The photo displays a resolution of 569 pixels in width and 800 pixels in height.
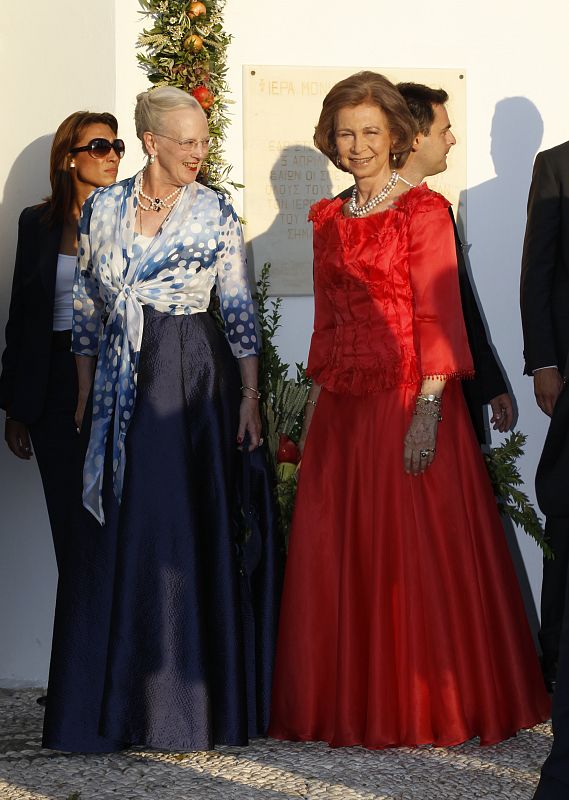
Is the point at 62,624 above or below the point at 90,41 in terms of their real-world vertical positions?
below

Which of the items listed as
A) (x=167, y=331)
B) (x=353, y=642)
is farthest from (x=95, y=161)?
(x=353, y=642)

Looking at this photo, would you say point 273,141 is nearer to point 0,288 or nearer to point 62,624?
point 0,288

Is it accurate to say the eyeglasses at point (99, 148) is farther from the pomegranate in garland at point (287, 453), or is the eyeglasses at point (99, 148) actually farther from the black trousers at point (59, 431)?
the pomegranate in garland at point (287, 453)

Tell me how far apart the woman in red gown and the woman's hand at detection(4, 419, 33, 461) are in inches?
52.2

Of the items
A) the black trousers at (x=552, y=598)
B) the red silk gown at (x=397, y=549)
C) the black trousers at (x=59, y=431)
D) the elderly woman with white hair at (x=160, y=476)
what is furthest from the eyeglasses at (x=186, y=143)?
the black trousers at (x=552, y=598)

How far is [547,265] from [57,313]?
5.95 ft

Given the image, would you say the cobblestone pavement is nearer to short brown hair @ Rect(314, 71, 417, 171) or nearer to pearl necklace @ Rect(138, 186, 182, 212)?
pearl necklace @ Rect(138, 186, 182, 212)

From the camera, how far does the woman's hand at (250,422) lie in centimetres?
372

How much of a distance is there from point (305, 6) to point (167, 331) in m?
1.95

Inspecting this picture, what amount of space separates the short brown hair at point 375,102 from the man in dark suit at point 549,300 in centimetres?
73

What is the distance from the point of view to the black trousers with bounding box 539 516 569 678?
4.06 m

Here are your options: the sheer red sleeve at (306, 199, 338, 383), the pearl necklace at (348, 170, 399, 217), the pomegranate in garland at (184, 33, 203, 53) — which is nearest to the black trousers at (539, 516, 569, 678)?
the sheer red sleeve at (306, 199, 338, 383)

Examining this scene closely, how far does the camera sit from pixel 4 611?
4934mm

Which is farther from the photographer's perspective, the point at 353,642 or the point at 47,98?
the point at 47,98
